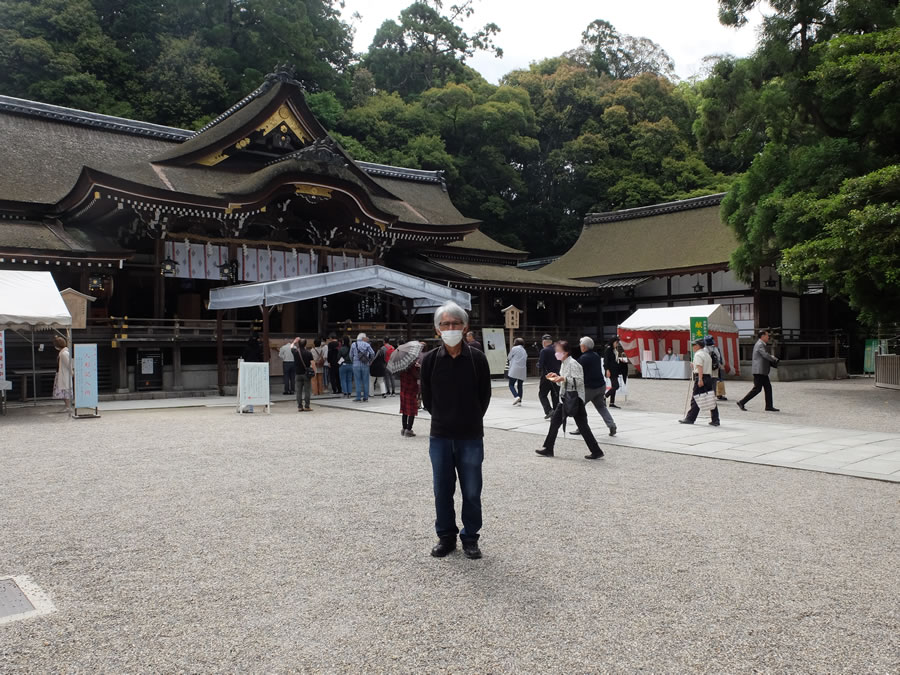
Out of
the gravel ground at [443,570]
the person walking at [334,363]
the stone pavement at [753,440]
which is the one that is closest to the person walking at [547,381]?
the stone pavement at [753,440]

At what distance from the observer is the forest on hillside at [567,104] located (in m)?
15.0

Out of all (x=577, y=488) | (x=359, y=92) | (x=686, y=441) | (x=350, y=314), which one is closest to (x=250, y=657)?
(x=577, y=488)

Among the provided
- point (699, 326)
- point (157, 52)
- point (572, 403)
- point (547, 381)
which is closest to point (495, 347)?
point (699, 326)

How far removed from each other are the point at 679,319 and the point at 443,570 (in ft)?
60.4

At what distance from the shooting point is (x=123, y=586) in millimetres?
3555

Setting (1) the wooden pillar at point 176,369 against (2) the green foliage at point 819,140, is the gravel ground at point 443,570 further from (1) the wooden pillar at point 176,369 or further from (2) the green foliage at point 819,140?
(1) the wooden pillar at point 176,369

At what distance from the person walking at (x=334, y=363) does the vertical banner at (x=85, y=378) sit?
18.9 feet

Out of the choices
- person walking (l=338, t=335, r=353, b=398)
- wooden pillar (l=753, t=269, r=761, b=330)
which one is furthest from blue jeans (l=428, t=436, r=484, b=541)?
wooden pillar (l=753, t=269, r=761, b=330)

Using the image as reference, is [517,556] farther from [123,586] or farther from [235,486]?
[235,486]

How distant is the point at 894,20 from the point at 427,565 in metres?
18.1

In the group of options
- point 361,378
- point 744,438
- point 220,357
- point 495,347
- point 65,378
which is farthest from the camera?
point 495,347

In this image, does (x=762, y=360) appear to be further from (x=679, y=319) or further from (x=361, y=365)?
(x=679, y=319)

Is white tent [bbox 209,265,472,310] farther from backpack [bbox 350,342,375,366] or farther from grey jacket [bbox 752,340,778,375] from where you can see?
grey jacket [bbox 752,340,778,375]

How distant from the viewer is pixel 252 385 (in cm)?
1238
